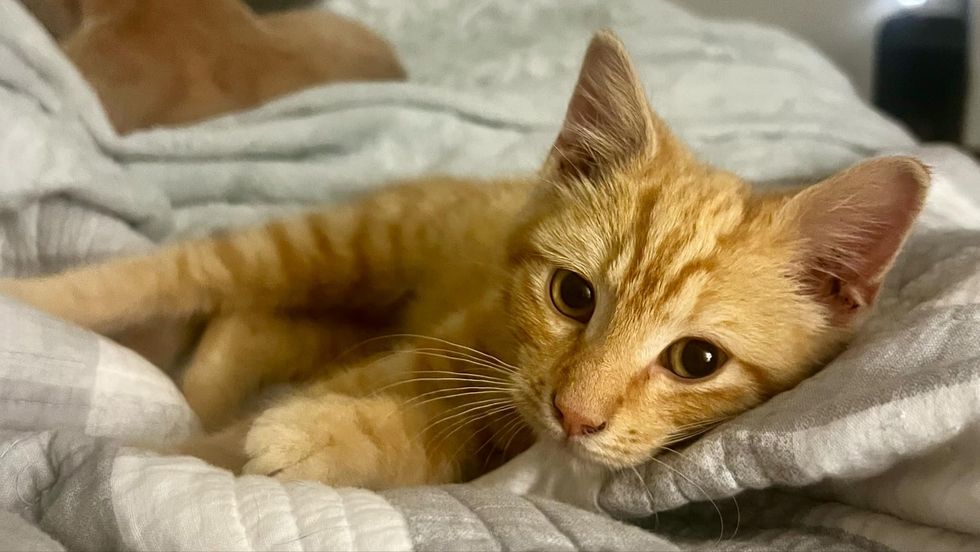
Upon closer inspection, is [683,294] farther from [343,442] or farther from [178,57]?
[178,57]

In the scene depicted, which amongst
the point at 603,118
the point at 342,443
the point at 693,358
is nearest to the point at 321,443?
the point at 342,443

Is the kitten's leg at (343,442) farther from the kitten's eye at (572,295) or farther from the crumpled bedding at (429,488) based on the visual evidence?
the kitten's eye at (572,295)

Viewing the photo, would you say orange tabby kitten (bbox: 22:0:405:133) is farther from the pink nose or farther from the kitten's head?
the pink nose

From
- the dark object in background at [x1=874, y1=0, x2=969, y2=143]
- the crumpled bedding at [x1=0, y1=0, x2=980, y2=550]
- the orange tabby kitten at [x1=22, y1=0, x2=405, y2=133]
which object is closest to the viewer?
the crumpled bedding at [x1=0, y1=0, x2=980, y2=550]

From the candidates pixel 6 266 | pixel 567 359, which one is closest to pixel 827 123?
pixel 567 359

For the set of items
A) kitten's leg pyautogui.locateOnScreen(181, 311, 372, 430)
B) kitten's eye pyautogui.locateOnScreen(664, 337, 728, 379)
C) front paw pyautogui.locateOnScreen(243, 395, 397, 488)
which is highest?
kitten's eye pyautogui.locateOnScreen(664, 337, 728, 379)

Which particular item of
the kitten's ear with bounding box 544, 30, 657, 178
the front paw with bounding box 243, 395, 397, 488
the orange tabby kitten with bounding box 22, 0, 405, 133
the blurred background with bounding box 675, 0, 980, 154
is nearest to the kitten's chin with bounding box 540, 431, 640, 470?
the front paw with bounding box 243, 395, 397, 488
